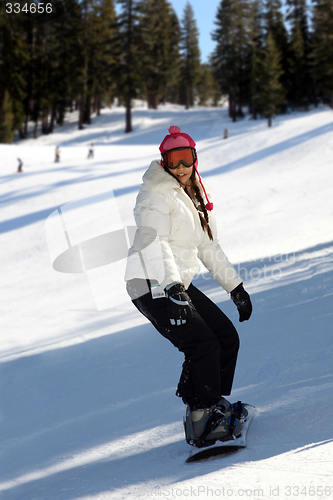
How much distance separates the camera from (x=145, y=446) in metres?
2.93

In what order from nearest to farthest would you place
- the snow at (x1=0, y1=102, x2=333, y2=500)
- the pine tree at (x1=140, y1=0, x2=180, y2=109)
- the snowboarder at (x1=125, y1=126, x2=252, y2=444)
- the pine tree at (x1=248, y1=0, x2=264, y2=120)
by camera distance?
the snow at (x1=0, y1=102, x2=333, y2=500)
the snowboarder at (x1=125, y1=126, x2=252, y2=444)
the pine tree at (x1=248, y1=0, x2=264, y2=120)
the pine tree at (x1=140, y1=0, x2=180, y2=109)

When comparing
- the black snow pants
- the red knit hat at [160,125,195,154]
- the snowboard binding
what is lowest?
the snowboard binding

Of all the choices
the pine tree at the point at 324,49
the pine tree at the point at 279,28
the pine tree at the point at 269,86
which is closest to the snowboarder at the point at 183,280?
the pine tree at the point at 269,86

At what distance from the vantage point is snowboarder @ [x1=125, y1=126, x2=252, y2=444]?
8.37 ft

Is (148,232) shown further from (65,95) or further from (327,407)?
(65,95)

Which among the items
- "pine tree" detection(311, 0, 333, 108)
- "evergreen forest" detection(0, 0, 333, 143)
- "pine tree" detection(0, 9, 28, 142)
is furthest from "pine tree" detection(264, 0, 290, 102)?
"pine tree" detection(0, 9, 28, 142)

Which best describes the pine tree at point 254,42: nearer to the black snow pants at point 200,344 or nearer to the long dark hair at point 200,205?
the long dark hair at point 200,205

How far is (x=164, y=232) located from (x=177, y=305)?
459 mm

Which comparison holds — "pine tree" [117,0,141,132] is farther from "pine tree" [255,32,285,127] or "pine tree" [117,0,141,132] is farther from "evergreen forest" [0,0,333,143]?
"pine tree" [255,32,285,127]

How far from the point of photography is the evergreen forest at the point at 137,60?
131 feet

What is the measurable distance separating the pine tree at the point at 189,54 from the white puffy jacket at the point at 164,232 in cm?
5583

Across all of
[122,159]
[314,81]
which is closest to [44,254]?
[122,159]

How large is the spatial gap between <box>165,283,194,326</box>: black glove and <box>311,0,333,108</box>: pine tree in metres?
43.2

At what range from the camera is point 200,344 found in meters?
2.55
